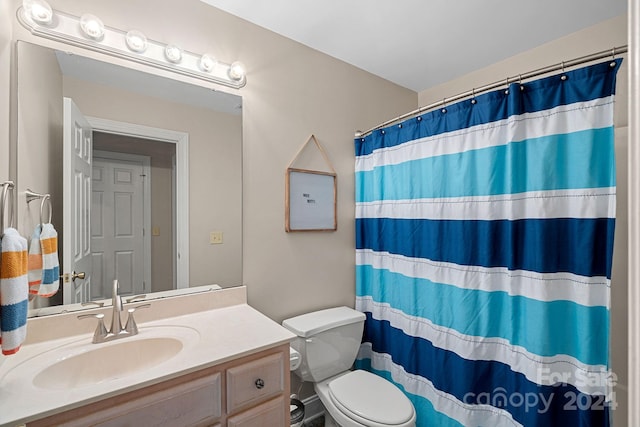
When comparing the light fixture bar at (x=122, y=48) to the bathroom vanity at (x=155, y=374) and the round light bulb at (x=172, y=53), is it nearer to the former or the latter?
the round light bulb at (x=172, y=53)

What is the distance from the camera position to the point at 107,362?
3.64 ft

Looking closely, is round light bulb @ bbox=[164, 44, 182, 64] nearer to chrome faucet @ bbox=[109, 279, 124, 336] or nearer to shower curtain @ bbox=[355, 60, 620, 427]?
chrome faucet @ bbox=[109, 279, 124, 336]

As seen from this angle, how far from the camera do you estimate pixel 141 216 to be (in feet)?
4.57

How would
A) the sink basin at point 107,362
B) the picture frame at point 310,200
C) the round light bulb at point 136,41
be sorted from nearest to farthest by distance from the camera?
the sink basin at point 107,362, the round light bulb at point 136,41, the picture frame at point 310,200

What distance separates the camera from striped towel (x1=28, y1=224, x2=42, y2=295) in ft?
3.46

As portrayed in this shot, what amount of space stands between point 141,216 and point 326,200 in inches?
43.3

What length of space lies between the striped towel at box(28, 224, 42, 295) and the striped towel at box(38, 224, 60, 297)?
10 millimetres

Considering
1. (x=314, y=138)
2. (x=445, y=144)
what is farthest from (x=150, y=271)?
(x=445, y=144)

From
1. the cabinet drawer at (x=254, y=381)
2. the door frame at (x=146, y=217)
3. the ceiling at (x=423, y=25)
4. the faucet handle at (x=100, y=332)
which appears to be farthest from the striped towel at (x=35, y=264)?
the ceiling at (x=423, y=25)

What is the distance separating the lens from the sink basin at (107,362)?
990mm

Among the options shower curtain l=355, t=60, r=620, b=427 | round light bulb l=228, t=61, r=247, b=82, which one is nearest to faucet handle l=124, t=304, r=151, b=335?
round light bulb l=228, t=61, r=247, b=82

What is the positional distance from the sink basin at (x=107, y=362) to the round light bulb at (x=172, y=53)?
4.23ft

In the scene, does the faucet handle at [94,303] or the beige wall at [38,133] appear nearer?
the beige wall at [38,133]

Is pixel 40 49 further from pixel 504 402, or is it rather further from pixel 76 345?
pixel 504 402
